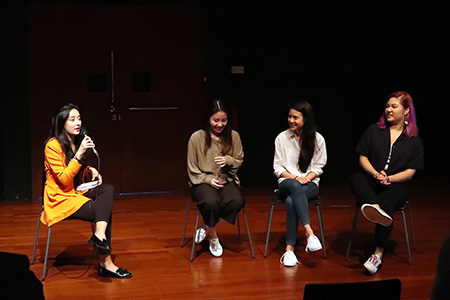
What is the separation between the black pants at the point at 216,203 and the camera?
4.46 metres

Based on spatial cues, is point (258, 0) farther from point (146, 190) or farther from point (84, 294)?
point (84, 294)

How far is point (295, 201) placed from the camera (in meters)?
4.44

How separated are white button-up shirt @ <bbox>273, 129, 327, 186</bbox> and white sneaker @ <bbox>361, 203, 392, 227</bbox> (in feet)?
2.03

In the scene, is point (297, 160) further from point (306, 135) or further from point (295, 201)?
point (295, 201)

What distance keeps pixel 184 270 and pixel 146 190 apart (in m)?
2.97

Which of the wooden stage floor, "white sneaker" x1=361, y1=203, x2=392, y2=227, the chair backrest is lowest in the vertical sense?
the wooden stage floor

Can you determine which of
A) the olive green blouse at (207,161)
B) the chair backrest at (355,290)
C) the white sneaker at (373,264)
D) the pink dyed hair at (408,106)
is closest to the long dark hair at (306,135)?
the olive green blouse at (207,161)

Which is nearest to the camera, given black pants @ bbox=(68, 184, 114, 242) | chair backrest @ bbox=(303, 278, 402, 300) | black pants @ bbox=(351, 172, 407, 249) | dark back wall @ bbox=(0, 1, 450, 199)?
chair backrest @ bbox=(303, 278, 402, 300)

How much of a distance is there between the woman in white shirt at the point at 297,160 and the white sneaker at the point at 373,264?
1.60 ft

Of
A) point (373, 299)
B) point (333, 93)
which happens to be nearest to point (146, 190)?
point (333, 93)

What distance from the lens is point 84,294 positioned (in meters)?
3.86

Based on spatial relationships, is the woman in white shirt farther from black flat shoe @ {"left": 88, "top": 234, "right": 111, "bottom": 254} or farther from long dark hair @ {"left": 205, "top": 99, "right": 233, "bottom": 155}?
black flat shoe @ {"left": 88, "top": 234, "right": 111, "bottom": 254}

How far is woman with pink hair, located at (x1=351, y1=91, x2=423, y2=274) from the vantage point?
4.37 meters

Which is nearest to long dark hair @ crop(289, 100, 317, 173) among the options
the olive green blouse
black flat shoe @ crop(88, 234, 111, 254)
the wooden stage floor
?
the olive green blouse
